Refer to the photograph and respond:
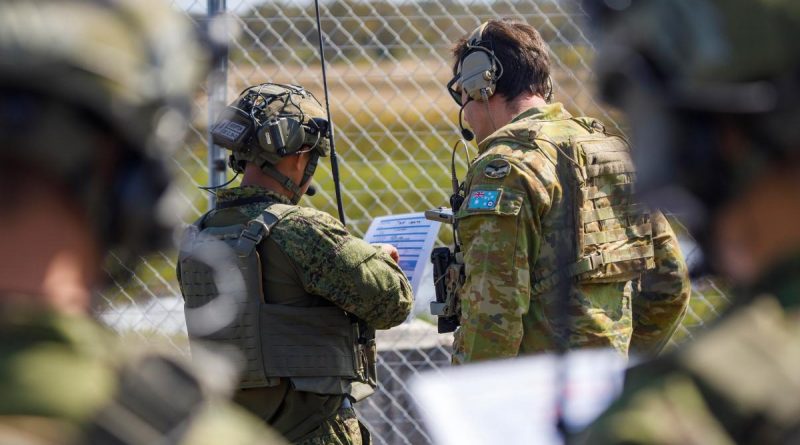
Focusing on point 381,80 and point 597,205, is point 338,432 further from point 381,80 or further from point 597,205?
point 381,80

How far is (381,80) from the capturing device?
4.95 m

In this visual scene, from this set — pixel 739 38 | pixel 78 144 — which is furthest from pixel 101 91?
pixel 739 38

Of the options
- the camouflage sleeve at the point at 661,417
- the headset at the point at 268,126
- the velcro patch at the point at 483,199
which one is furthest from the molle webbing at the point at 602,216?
the camouflage sleeve at the point at 661,417

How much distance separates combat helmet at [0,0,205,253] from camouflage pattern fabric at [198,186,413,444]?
2.16m

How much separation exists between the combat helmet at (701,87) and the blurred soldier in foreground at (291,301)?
2.18 m

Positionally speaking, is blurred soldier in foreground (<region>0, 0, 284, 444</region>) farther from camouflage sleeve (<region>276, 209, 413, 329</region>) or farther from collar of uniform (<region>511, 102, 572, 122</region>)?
collar of uniform (<region>511, 102, 572, 122</region>)

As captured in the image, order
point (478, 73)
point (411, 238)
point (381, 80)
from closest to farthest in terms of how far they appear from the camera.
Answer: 1. point (478, 73)
2. point (411, 238)
3. point (381, 80)

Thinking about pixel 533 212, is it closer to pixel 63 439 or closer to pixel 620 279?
pixel 620 279

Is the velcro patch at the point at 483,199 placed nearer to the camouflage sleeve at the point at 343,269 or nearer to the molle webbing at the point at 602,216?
the molle webbing at the point at 602,216

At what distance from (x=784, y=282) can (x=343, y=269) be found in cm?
231

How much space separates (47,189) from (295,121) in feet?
8.56

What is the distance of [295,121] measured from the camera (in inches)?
148

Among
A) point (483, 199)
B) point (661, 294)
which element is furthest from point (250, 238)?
point (661, 294)

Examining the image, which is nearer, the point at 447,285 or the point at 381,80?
the point at 447,285
